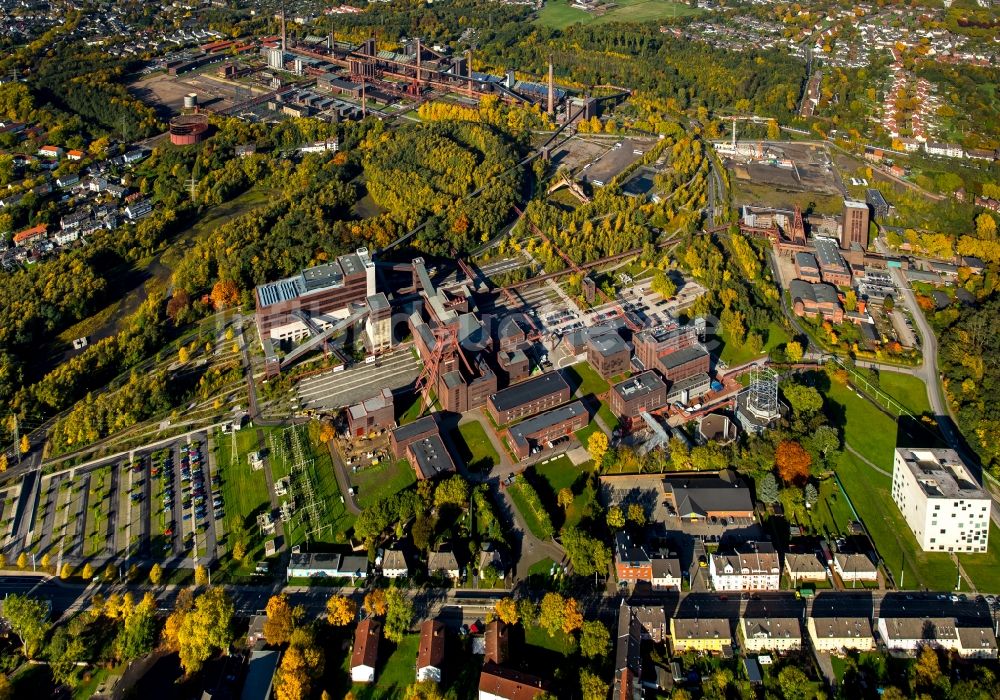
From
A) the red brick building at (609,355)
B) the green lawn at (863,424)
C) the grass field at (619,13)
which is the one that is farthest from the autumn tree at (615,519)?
the grass field at (619,13)

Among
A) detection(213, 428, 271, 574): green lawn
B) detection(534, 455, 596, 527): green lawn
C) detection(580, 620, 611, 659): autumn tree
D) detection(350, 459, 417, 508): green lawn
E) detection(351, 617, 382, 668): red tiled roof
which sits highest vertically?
detection(580, 620, 611, 659): autumn tree

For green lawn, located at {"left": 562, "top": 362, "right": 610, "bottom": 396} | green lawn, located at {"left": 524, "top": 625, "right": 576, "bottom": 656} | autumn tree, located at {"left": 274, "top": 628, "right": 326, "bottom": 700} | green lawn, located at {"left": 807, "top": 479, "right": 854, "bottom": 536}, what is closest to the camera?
autumn tree, located at {"left": 274, "top": 628, "right": 326, "bottom": 700}

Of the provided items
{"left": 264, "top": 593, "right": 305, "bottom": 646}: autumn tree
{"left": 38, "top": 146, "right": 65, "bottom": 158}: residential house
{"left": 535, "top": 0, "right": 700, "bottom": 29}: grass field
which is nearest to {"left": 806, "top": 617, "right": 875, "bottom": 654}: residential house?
{"left": 264, "top": 593, "right": 305, "bottom": 646}: autumn tree

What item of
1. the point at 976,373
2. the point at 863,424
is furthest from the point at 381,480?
the point at 976,373

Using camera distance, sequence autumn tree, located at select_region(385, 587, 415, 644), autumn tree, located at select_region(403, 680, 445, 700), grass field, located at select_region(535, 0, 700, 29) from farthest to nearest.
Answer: grass field, located at select_region(535, 0, 700, 29) → autumn tree, located at select_region(385, 587, 415, 644) → autumn tree, located at select_region(403, 680, 445, 700)

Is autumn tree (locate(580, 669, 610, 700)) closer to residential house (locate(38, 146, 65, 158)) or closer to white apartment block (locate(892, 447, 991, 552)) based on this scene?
white apartment block (locate(892, 447, 991, 552))

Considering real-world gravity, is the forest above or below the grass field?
below

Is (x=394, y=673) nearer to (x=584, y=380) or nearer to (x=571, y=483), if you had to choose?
(x=571, y=483)

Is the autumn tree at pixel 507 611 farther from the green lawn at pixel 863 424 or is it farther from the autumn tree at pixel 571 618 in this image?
the green lawn at pixel 863 424
